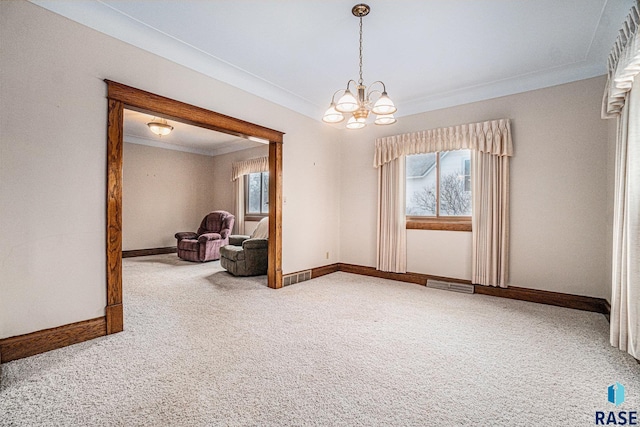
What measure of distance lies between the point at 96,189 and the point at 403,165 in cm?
386

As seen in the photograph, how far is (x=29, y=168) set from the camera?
7.14 feet

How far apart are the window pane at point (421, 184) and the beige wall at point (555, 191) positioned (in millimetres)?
484

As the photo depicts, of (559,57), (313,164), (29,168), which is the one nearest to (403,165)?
(313,164)

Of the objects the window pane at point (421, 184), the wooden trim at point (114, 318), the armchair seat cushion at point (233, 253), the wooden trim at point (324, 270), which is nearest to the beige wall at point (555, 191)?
the window pane at point (421, 184)

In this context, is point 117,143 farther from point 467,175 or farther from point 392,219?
point 467,175

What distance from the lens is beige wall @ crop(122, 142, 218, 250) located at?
6859mm

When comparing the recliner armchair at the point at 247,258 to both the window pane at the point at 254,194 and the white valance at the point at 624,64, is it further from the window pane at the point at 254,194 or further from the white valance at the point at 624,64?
the white valance at the point at 624,64

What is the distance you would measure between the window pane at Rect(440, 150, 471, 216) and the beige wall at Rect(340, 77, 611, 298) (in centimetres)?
37

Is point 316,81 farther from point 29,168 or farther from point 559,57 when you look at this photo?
point 29,168

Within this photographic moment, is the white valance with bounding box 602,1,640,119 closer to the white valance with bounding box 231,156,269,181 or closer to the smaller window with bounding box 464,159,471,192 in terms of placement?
the smaller window with bounding box 464,159,471,192

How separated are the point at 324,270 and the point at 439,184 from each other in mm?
2279

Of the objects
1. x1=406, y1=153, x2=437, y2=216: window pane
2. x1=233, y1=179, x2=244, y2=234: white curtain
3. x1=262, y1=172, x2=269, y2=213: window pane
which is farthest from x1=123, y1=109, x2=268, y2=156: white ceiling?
x1=406, y1=153, x2=437, y2=216: window pane

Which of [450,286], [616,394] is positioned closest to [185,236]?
[450,286]

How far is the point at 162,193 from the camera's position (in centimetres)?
739
